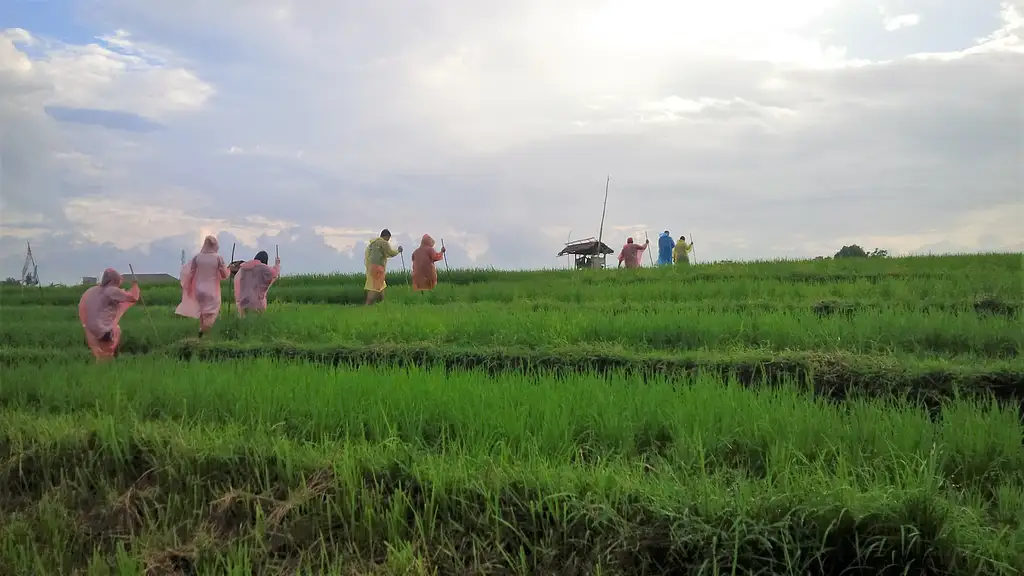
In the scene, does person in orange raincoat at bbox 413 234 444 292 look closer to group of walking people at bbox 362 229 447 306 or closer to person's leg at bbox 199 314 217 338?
group of walking people at bbox 362 229 447 306

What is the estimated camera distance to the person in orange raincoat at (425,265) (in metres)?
14.2

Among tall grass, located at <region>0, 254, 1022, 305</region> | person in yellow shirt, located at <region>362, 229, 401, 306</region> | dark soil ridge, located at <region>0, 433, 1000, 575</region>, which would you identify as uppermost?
person in yellow shirt, located at <region>362, 229, 401, 306</region>

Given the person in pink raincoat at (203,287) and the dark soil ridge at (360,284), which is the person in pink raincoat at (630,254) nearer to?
the dark soil ridge at (360,284)

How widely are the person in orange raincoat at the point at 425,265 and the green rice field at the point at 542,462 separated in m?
7.21

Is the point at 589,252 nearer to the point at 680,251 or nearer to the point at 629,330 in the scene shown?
the point at 680,251

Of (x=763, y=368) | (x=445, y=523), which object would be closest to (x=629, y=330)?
(x=763, y=368)

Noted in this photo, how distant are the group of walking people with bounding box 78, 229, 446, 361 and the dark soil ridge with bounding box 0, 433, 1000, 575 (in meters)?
4.89

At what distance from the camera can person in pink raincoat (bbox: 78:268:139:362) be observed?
8.34 meters

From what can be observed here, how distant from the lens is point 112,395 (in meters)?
5.25

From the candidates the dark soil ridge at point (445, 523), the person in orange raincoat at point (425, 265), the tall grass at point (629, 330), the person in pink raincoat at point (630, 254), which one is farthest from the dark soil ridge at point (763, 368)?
the person in pink raincoat at point (630, 254)

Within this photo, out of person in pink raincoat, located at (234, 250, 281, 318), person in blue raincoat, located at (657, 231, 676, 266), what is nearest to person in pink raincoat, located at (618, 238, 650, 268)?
person in blue raincoat, located at (657, 231, 676, 266)

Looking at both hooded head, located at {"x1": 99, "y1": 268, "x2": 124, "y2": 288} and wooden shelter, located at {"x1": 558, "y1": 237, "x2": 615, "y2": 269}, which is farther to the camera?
wooden shelter, located at {"x1": 558, "y1": 237, "x2": 615, "y2": 269}

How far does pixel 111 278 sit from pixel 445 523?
744 centimetres

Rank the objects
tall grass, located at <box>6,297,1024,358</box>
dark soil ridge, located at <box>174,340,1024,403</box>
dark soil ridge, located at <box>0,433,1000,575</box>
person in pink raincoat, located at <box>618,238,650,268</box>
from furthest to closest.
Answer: person in pink raincoat, located at <box>618,238,650,268</box>
tall grass, located at <box>6,297,1024,358</box>
dark soil ridge, located at <box>174,340,1024,403</box>
dark soil ridge, located at <box>0,433,1000,575</box>
